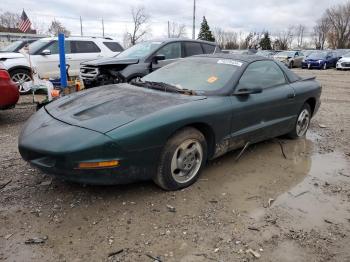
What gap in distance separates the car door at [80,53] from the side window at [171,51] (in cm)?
346

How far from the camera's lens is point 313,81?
616 centimetres

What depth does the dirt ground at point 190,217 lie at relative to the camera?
9.31 ft

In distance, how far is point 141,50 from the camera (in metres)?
9.06

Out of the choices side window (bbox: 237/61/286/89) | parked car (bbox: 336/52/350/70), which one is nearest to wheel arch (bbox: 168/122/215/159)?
side window (bbox: 237/61/286/89)

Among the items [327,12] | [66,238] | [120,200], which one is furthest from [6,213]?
[327,12]

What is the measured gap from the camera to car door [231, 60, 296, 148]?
173 inches

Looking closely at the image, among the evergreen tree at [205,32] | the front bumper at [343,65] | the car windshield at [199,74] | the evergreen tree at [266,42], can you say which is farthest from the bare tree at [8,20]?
the car windshield at [199,74]

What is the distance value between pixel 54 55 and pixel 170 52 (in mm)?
4009

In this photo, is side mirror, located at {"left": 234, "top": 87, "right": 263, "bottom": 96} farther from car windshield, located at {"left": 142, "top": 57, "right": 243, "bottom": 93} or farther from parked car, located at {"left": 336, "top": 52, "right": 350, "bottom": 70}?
parked car, located at {"left": 336, "top": 52, "right": 350, "bottom": 70}

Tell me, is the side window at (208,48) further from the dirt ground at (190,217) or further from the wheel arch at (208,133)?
the wheel arch at (208,133)

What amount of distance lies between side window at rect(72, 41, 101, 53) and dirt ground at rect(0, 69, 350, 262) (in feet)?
24.0

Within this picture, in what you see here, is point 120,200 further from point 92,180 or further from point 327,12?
point 327,12

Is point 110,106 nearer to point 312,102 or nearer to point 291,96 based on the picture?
point 291,96

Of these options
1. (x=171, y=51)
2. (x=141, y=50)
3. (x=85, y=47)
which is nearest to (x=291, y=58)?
(x=85, y=47)
